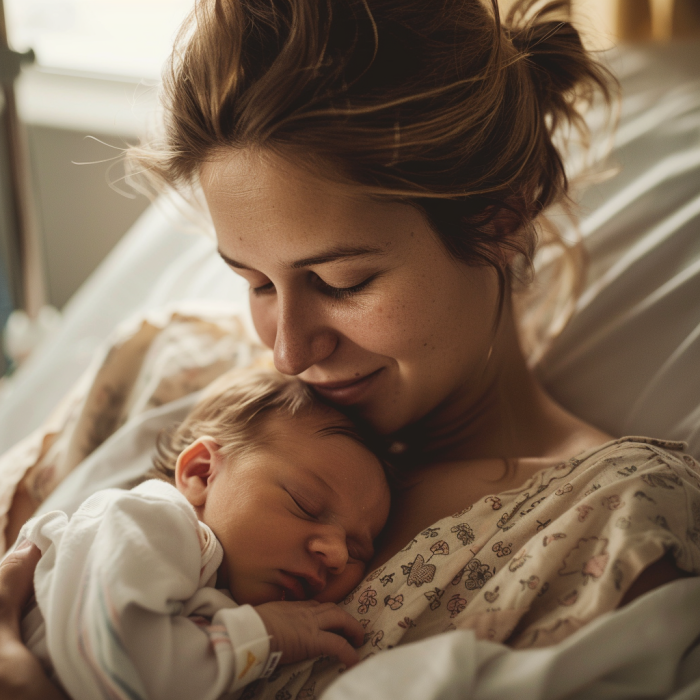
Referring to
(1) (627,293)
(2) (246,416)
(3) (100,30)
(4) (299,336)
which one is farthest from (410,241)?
(3) (100,30)

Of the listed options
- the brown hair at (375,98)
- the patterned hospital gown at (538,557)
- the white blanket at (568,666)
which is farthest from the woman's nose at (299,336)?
the white blanket at (568,666)

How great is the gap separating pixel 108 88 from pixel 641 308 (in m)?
2.08

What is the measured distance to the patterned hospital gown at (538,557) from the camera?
2.79 feet

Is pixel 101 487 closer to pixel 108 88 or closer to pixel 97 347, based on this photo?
pixel 97 347

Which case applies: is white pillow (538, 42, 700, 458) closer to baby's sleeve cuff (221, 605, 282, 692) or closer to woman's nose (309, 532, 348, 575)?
woman's nose (309, 532, 348, 575)

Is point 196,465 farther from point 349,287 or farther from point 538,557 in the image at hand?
point 538,557

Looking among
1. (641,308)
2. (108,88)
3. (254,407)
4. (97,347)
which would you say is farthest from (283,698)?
(108,88)

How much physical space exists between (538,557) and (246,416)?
0.55m

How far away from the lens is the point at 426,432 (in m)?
1.39

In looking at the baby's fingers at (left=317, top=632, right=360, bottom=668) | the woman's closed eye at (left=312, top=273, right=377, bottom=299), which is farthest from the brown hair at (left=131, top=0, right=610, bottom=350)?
the baby's fingers at (left=317, top=632, right=360, bottom=668)

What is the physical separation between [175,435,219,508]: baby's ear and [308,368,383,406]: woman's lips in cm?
21

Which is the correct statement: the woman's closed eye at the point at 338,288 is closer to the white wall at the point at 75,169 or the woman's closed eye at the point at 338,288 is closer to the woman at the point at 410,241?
the woman at the point at 410,241

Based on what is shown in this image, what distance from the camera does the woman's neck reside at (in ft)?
4.37

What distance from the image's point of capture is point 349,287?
40.8 inches
